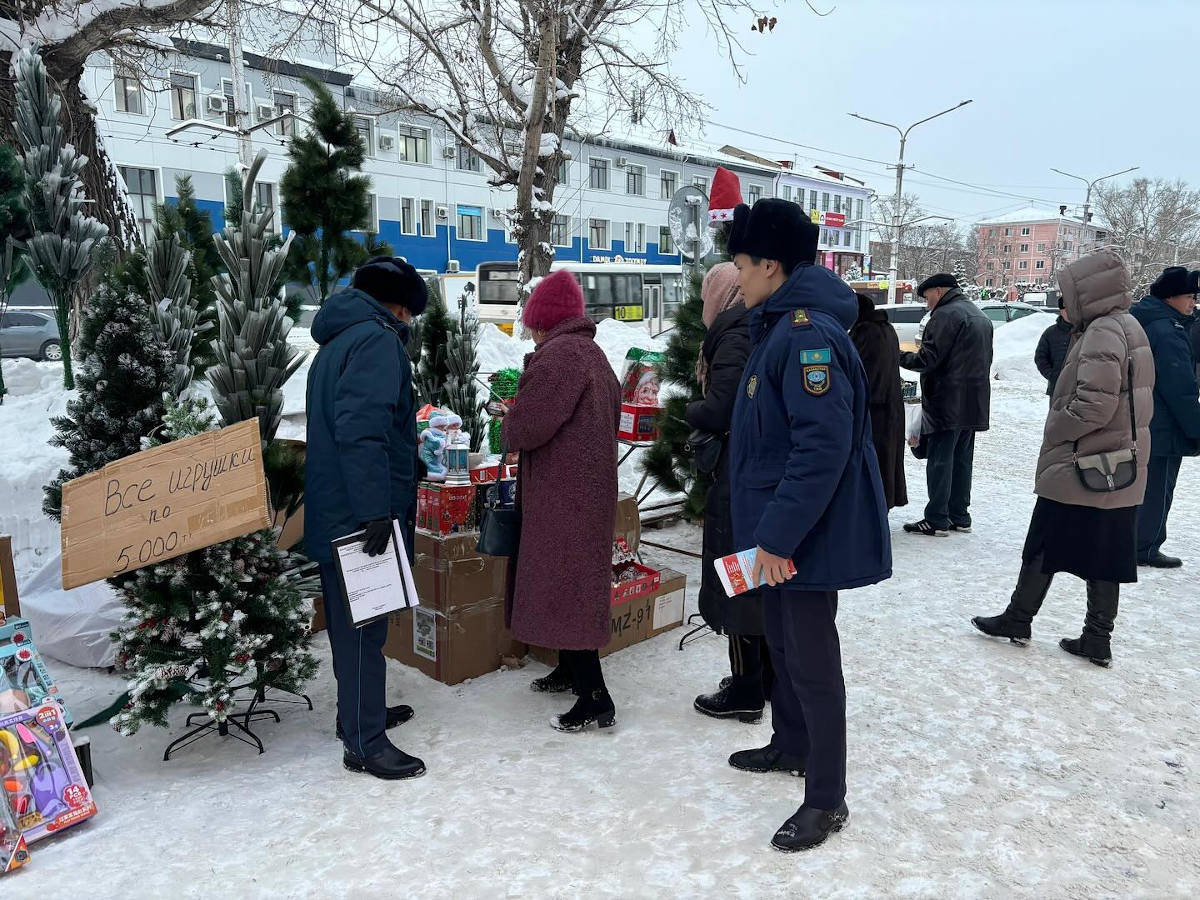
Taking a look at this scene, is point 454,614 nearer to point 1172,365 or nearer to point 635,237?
point 1172,365

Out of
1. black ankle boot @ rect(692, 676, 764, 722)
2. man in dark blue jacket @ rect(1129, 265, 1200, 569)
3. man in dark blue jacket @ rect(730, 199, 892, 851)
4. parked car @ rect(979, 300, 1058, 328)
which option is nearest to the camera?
man in dark blue jacket @ rect(730, 199, 892, 851)

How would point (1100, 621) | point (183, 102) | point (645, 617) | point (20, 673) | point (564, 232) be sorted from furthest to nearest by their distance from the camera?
1. point (564, 232)
2. point (183, 102)
3. point (645, 617)
4. point (1100, 621)
5. point (20, 673)

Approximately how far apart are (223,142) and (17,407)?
26966 mm

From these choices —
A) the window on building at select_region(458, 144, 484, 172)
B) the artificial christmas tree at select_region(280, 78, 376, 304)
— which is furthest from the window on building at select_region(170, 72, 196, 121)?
the artificial christmas tree at select_region(280, 78, 376, 304)

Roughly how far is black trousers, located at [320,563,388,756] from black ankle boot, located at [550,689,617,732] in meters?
0.73

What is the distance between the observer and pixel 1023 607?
166 inches

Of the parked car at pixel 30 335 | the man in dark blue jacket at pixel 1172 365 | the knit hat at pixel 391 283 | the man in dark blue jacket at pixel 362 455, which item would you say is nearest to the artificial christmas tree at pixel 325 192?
the knit hat at pixel 391 283

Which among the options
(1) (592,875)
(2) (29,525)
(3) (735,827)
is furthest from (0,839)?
(2) (29,525)

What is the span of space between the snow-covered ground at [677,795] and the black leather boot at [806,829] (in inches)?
1.7

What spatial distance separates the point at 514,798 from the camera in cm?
285

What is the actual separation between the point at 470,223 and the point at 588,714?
34733mm

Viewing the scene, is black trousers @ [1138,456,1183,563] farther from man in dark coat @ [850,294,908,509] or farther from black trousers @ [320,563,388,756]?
black trousers @ [320,563,388,756]

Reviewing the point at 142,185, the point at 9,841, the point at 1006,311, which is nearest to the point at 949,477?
the point at 9,841

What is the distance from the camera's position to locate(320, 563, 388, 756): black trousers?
9.73 ft
